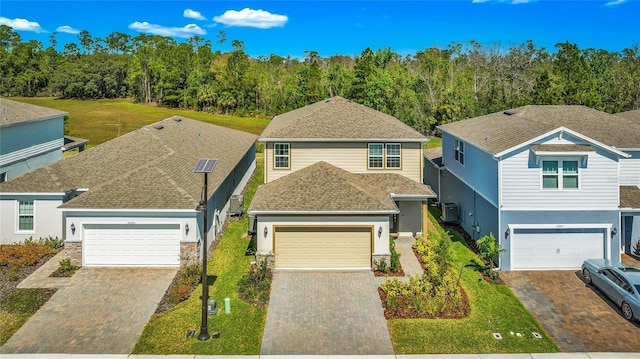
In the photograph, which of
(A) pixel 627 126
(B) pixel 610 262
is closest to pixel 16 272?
(B) pixel 610 262

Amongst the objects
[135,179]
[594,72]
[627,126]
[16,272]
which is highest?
[594,72]

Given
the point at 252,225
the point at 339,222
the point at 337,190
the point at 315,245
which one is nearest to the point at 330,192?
the point at 337,190

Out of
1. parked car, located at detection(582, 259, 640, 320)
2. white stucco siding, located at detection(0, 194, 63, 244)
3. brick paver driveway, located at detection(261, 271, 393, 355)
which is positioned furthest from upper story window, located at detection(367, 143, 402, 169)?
white stucco siding, located at detection(0, 194, 63, 244)

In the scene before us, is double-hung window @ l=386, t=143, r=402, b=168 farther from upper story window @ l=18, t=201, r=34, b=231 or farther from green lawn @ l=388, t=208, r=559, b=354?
upper story window @ l=18, t=201, r=34, b=231

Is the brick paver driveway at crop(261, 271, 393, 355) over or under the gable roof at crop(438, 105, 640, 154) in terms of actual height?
under

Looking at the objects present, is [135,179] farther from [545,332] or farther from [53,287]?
[545,332]

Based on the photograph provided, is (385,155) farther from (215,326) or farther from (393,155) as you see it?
(215,326)

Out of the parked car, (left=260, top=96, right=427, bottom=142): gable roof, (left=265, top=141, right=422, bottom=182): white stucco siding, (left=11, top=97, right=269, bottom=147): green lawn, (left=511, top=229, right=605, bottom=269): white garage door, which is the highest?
(left=11, top=97, right=269, bottom=147): green lawn
